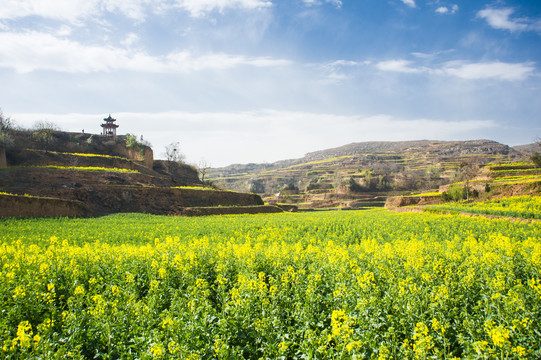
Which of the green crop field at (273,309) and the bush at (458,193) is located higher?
→ the green crop field at (273,309)

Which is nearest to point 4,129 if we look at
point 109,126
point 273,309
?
point 109,126

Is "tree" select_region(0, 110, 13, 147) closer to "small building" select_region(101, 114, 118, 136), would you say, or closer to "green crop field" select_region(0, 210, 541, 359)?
"small building" select_region(101, 114, 118, 136)

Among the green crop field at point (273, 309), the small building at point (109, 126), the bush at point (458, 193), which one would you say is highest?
the small building at point (109, 126)

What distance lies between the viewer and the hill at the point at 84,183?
97.6 feet

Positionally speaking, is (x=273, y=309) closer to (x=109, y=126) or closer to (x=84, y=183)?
(x=84, y=183)

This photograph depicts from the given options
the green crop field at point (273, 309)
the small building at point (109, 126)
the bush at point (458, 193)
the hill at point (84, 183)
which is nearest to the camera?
the green crop field at point (273, 309)

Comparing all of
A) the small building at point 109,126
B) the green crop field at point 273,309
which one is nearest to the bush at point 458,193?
the green crop field at point 273,309

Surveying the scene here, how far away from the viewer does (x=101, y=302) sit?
484 centimetres

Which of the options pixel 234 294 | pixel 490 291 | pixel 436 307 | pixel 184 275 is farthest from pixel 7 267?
pixel 490 291

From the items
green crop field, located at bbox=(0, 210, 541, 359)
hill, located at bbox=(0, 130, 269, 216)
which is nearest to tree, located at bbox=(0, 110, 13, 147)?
hill, located at bbox=(0, 130, 269, 216)

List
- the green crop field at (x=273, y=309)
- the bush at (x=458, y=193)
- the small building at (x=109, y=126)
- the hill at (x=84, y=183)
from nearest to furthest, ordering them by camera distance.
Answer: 1. the green crop field at (x=273, y=309)
2. the hill at (x=84, y=183)
3. the bush at (x=458, y=193)
4. the small building at (x=109, y=126)

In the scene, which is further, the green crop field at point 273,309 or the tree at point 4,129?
the tree at point 4,129

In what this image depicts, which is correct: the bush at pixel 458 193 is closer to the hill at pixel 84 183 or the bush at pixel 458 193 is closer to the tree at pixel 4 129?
the hill at pixel 84 183

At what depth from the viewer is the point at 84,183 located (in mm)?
37219
